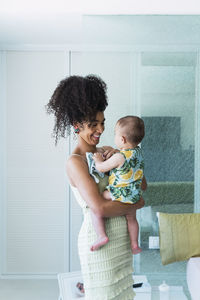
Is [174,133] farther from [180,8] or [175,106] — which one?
[180,8]

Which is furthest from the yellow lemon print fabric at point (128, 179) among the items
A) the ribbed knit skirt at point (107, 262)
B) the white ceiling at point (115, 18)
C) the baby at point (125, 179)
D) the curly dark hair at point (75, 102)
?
the white ceiling at point (115, 18)

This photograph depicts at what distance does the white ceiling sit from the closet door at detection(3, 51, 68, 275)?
0.76 m

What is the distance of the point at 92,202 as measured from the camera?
1.53 m

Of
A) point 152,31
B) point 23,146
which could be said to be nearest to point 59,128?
point 152,31

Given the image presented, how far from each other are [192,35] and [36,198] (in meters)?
2.04

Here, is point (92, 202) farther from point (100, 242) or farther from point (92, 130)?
point (92, 130)

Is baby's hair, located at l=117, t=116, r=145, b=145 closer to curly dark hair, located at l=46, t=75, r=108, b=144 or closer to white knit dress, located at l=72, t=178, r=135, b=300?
curly dark hair, located at l=46, t=75, r=108, b=144

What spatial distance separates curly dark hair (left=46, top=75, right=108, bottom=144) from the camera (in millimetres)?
1648

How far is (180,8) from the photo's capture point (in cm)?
268

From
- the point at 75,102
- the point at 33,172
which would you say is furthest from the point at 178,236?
the point at 33,172

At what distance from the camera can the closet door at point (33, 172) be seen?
3.54 meters

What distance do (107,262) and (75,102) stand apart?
71cm

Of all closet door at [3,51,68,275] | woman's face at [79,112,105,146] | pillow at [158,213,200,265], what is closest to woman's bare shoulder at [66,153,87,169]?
woman's face at [79,112,105,146]

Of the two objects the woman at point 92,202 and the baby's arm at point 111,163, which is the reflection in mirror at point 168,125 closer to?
the woman at point 92,202
